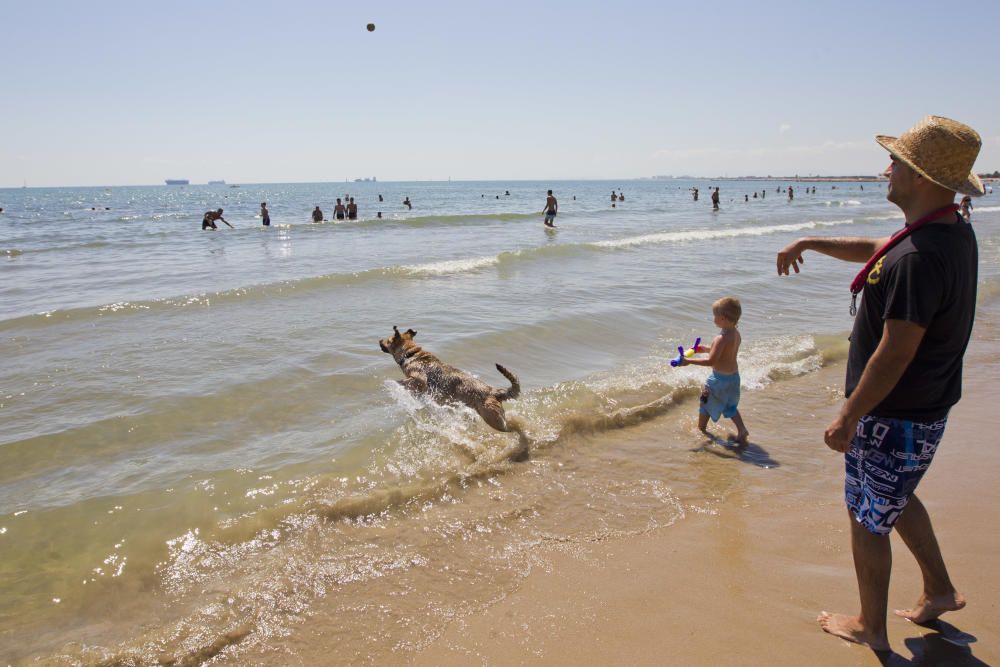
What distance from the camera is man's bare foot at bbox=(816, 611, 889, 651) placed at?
2.86 meters

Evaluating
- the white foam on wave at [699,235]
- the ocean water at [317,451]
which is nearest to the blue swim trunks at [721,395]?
the ocean water at [317,451]

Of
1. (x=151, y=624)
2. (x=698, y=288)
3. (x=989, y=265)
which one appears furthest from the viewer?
(x=989, y=265)

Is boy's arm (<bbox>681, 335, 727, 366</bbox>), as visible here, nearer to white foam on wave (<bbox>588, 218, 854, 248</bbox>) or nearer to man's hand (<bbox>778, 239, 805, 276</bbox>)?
man's hand (<bbox>778, 239, 805, 276</bbox>)

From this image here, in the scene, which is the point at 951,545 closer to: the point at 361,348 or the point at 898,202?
the point at 898,202

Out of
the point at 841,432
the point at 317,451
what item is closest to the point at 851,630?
the point at 841,432

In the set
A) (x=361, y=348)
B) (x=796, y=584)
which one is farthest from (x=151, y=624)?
(x=361, y=348)

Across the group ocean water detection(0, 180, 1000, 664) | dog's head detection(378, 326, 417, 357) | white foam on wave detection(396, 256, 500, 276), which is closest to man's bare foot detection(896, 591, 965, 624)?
ocean water detection(0, 180, 1000, 664)

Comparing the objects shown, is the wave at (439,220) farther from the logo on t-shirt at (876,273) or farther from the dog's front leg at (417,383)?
the logo on t-shirt at (876,273)

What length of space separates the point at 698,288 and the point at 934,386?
1149 cm

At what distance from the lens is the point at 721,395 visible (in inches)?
225

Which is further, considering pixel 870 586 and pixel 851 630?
pixel 851 630

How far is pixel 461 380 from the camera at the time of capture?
6145 mm

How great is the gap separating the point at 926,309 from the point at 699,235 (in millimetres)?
25419

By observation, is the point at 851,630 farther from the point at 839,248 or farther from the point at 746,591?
the point at 839,248
